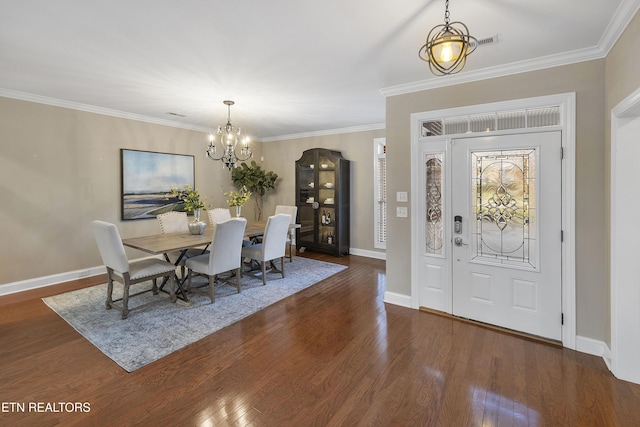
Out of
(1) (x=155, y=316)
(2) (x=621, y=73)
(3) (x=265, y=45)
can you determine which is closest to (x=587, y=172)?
(2) (x=621, y=73)

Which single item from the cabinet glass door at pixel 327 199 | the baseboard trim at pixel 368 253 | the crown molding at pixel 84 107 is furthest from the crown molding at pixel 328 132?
the baseboard trim at pixel 368 253

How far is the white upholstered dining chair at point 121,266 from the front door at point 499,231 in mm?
3114

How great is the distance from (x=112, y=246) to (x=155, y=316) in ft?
2.88

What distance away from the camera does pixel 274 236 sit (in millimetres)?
4328

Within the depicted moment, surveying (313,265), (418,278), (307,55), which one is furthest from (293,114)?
(418,278)

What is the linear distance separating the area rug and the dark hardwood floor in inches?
4.3

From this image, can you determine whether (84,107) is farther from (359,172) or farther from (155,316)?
(359,172)

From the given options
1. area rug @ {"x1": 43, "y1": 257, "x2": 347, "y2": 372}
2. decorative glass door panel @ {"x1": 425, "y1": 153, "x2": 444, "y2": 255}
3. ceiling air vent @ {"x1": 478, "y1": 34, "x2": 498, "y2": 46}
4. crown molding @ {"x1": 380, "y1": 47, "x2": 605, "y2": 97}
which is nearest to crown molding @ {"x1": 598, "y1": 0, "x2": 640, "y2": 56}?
crown molding @ {"x1": 380, "y1": 47, "x2": 605, "y2": 97}

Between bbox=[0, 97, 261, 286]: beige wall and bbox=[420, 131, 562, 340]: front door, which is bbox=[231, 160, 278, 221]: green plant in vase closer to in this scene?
bbox=[0, 97, 261, 286]: beige wall

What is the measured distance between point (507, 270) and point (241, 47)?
325cm

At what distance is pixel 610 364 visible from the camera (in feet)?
7.67

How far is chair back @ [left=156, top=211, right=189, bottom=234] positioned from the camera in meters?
4.44

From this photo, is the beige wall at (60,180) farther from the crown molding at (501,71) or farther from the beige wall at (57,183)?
the crown molding at (501,71)

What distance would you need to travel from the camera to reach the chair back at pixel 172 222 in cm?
444
